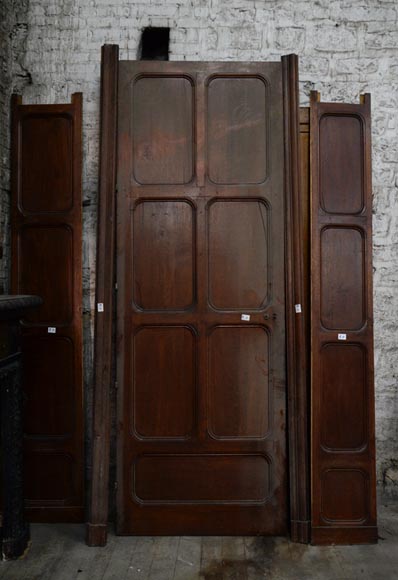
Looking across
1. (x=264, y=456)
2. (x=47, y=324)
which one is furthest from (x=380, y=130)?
(x=47, y=324)

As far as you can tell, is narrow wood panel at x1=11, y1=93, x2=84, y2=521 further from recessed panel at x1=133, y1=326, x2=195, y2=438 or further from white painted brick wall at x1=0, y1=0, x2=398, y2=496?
recessed panel at x1=133, y1=326, x2=195, y2=438

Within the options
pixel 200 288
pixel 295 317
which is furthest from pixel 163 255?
pixel 295 317

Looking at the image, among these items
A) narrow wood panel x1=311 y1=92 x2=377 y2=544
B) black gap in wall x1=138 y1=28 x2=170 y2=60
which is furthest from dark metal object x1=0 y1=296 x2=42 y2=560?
black gap in wall x1=138 y1=28 x2=170 y2=60

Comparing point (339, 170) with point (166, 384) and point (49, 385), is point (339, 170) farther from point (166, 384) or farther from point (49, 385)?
point (49, 385)

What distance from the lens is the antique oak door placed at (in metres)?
2.59

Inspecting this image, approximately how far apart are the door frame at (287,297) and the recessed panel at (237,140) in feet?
0.44

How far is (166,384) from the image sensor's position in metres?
2.61

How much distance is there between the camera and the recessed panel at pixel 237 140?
2.61m

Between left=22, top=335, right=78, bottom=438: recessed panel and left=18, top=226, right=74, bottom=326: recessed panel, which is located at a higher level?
left=18, top=226, right=74, bottom=326: recessed panel

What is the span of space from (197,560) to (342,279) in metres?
1.54

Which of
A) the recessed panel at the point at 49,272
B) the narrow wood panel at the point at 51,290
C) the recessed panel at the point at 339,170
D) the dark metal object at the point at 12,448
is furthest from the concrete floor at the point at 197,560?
the recessed panel at the point at 339,170

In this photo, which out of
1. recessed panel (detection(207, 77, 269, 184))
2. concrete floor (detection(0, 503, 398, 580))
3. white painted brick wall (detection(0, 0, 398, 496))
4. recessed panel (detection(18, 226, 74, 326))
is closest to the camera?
concrete floor (detection(0, 503, 398, 580))

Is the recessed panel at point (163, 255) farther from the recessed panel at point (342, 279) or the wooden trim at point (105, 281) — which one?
the recessed panel at point (342, 279)

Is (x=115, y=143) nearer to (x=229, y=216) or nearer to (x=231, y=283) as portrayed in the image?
(x=229, y=216)
